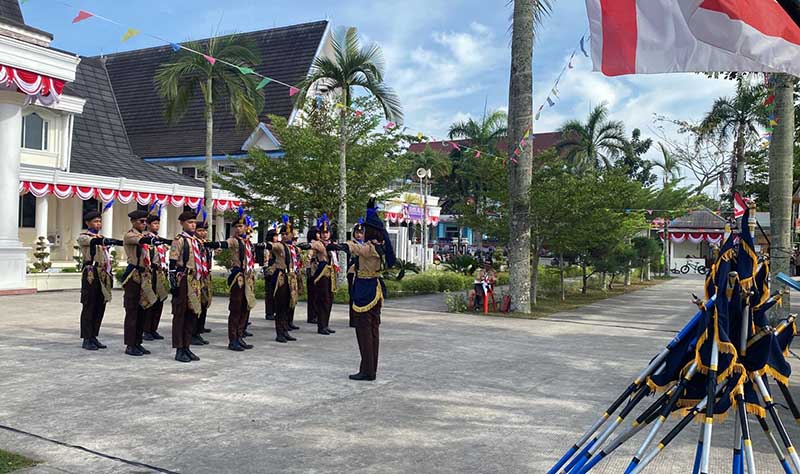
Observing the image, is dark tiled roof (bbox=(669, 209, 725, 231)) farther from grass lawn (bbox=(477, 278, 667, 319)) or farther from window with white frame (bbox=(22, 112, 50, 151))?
window with white frame (bbox=(22, 112, 50, 151))

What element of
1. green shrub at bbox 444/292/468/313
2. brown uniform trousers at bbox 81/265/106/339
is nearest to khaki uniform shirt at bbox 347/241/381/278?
brown uniform trousers at bbox 81/265/106/339

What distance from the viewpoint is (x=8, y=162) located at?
53.7 ft

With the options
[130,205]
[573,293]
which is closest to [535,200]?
[573,293]

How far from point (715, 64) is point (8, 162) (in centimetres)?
1710

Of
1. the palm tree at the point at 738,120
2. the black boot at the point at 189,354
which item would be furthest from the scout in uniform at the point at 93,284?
the palm tree at the point at 738,120

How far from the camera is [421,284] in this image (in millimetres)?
19969

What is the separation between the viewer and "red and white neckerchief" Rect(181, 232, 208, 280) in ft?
28.0

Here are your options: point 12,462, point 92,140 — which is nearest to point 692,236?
point 92,140

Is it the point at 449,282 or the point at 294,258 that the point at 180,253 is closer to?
the point at 294,258

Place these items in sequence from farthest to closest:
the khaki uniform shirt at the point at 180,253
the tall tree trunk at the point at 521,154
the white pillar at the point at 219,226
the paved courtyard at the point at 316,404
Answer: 1. the white pillar at the point at 219,226
2. the tall tree trunk at the point at 521,154
3. the khaki uniform shirt at the point at 180,253
4. the paved courtyard at the point at 316,404

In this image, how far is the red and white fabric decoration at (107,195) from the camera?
20541 millimetres

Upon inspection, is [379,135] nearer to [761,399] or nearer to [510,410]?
[510,410]

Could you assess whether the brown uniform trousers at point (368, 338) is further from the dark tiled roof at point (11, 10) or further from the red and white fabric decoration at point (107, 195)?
the dark tiled roof at point (11, 10)

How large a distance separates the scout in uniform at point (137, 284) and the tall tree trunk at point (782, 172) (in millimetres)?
9762
